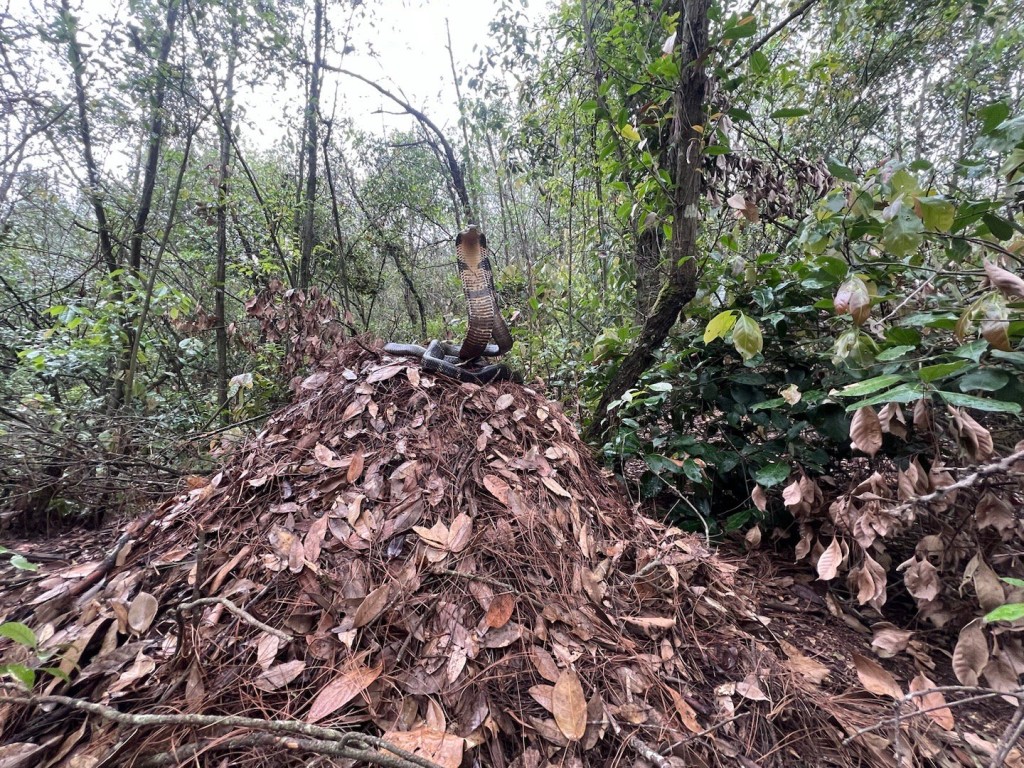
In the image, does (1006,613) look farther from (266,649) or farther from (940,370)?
(266,649)

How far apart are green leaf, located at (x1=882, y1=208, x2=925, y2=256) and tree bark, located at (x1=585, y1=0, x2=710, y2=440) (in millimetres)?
1003

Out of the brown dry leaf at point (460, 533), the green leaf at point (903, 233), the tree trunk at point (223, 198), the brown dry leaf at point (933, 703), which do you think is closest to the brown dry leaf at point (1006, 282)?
the green leaf at point (903, 233)

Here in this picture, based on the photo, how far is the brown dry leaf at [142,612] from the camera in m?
1.22

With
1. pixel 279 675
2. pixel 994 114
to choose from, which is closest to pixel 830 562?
pixel 994 114

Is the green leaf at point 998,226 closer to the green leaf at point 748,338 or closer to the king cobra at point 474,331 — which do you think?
the green leaf at point 748,338

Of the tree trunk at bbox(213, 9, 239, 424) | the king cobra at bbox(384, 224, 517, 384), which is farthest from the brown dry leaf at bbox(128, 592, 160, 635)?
the tree trunk at bbox(213, 9, 239, 424)

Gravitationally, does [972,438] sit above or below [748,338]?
below

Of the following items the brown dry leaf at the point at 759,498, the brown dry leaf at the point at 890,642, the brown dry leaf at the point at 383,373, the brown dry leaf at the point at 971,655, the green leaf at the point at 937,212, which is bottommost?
the brown dry leaf at the point at 890,642

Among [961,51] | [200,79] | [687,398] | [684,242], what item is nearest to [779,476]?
[687,398]

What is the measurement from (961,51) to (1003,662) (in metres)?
8.10

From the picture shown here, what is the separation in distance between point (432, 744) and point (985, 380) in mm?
1862

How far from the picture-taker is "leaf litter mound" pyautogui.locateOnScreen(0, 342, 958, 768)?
1.04m

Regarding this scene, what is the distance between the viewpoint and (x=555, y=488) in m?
1.81

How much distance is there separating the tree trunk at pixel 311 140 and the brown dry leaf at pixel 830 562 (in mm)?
5506
